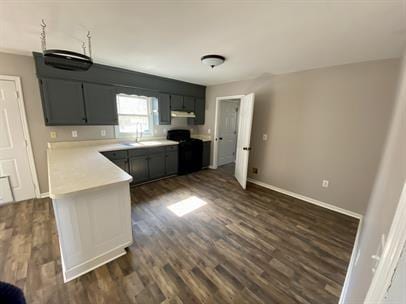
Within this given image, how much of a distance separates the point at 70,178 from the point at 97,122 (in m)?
1.91

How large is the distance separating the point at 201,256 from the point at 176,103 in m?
3.50

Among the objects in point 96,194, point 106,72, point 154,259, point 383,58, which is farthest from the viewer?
point 106,72

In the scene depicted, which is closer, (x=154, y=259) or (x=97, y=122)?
(x=154, y=259)

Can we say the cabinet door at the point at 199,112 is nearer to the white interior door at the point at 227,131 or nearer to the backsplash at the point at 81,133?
the white interior door at the point at 227,131

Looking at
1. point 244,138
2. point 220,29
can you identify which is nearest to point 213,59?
point 220,29

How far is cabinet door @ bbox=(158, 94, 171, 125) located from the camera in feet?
13.2

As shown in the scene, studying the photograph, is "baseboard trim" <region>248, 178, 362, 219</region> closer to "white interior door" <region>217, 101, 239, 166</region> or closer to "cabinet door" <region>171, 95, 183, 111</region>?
"white interior door" <region>217, 101, 239, 166</region>

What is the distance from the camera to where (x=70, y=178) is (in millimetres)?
1620

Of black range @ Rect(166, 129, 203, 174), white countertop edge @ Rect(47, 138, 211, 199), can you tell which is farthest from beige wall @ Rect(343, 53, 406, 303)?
black range @ Rect(166, 129, 203, 174)

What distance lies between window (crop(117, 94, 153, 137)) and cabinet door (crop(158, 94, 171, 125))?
10.8 inches

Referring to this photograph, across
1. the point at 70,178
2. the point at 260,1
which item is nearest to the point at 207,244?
the point at 70,178

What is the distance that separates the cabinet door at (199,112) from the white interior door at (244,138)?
4.83 feet

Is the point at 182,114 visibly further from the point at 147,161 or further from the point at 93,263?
the point at 93,263

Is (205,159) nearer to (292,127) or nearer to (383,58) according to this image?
(292,127)
